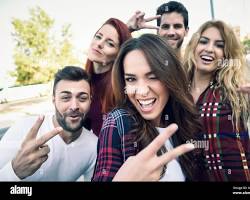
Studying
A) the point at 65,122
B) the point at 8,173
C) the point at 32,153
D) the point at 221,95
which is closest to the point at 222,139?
the point at 221,95

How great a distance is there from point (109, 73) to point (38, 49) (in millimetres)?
376

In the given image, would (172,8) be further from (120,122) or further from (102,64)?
(120,122)

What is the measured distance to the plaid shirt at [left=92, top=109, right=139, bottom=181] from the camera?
1468mm

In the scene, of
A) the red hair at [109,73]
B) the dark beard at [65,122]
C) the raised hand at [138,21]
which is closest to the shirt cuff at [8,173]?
the dark beard at [65,122]

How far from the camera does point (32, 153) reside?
165 cm

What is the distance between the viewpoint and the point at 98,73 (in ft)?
5.31

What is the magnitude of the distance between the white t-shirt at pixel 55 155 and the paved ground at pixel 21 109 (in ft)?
0.10

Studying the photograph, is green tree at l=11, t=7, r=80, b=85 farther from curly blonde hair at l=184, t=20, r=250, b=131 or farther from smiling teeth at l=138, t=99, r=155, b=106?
curly blonde hair at l=184, t=20, r=250, b=131

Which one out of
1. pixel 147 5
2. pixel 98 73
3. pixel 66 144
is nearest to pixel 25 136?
pixel 66 144

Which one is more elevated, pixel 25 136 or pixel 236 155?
pixel 25 136

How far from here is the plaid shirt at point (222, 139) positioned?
1537 mm

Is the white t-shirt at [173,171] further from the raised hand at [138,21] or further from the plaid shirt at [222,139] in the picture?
the raised hand at [138,21]
